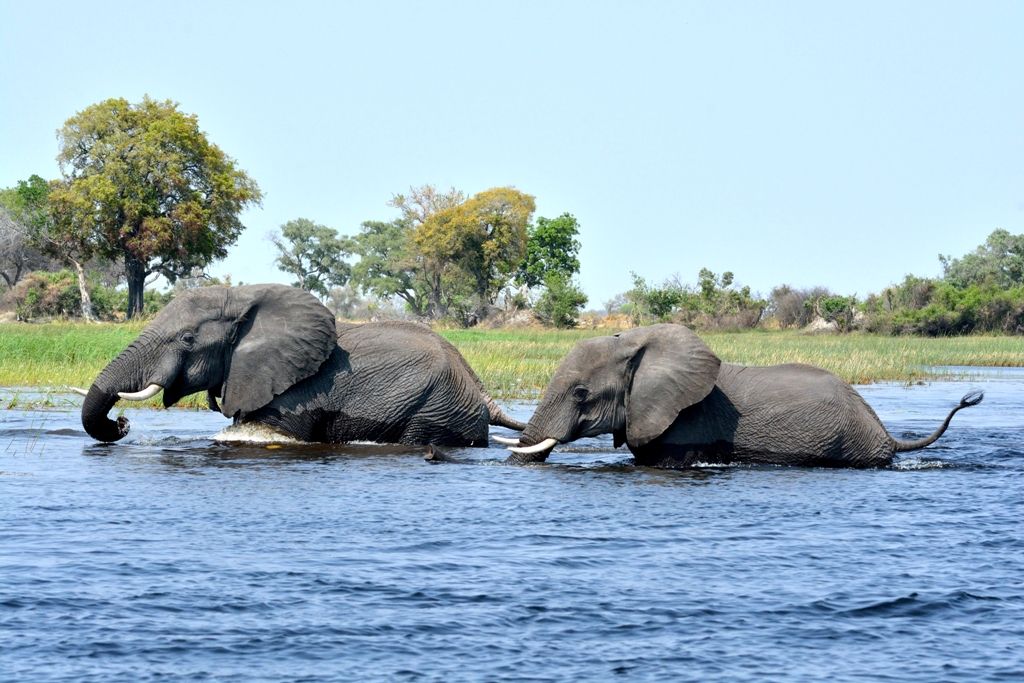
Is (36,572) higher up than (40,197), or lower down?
lower down

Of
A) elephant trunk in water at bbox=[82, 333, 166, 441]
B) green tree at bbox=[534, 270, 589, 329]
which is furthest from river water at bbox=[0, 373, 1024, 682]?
green tree at bbox=[534, 270, 589, 329]

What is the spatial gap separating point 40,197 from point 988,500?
60.0m

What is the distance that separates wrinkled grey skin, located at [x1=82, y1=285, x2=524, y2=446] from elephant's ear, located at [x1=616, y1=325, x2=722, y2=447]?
2.34 m

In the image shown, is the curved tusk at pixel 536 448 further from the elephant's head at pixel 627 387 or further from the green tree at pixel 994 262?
the green tree at pixel 994 262

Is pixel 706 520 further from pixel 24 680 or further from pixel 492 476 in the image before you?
pixel 24 680

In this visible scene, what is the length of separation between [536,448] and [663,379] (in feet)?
4.20

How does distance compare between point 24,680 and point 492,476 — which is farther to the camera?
point 492,476

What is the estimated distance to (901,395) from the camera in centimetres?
2292

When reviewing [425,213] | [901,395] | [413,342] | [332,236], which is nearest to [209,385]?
[413,342]

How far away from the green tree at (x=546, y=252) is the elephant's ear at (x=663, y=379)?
225 ft

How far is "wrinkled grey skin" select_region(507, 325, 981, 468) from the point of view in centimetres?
1115

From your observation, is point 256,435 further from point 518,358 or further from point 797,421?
point 518,358

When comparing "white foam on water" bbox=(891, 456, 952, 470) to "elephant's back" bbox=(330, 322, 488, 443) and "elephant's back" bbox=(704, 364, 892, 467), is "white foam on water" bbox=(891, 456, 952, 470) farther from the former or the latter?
"elephant's back" bbox=(330, 322, 488, 443)

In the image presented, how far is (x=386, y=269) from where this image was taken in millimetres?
95000
